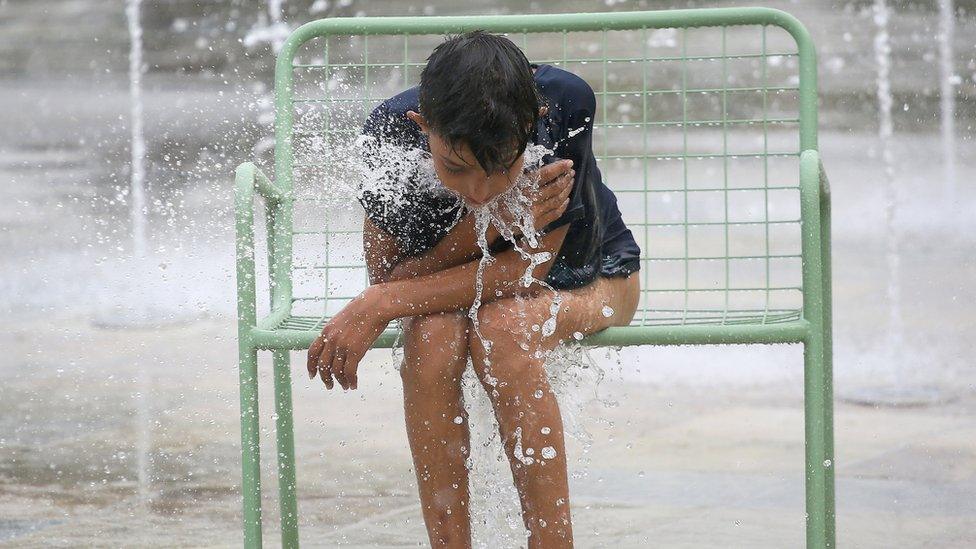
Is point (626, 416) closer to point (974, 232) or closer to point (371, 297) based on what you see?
point (371, 297)

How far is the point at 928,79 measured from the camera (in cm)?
757

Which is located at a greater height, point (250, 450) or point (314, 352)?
point (314, 352)

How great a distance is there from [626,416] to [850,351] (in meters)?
1.11

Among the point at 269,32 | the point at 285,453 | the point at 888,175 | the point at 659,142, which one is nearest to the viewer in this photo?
the point at 285,453

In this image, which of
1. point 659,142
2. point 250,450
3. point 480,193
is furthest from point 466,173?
point 659,142

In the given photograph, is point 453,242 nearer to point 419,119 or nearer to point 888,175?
point 419,119

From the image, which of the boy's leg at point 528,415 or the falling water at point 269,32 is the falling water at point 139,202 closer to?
the falling water at point 269,32

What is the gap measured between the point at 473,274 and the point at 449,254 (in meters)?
0.08

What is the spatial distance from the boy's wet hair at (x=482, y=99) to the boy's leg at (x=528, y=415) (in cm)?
22

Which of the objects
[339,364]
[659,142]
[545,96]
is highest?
[659,142]

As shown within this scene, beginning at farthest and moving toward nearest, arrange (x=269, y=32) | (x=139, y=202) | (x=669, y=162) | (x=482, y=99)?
(x=269, y=32) < (x=669, y=162) < (x=139, y=202) < (x=482, y=99)

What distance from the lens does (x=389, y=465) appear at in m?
2.88

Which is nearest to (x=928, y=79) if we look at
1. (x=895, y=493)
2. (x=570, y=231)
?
(x=895, y=493)

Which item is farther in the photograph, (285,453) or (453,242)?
(285,453)
